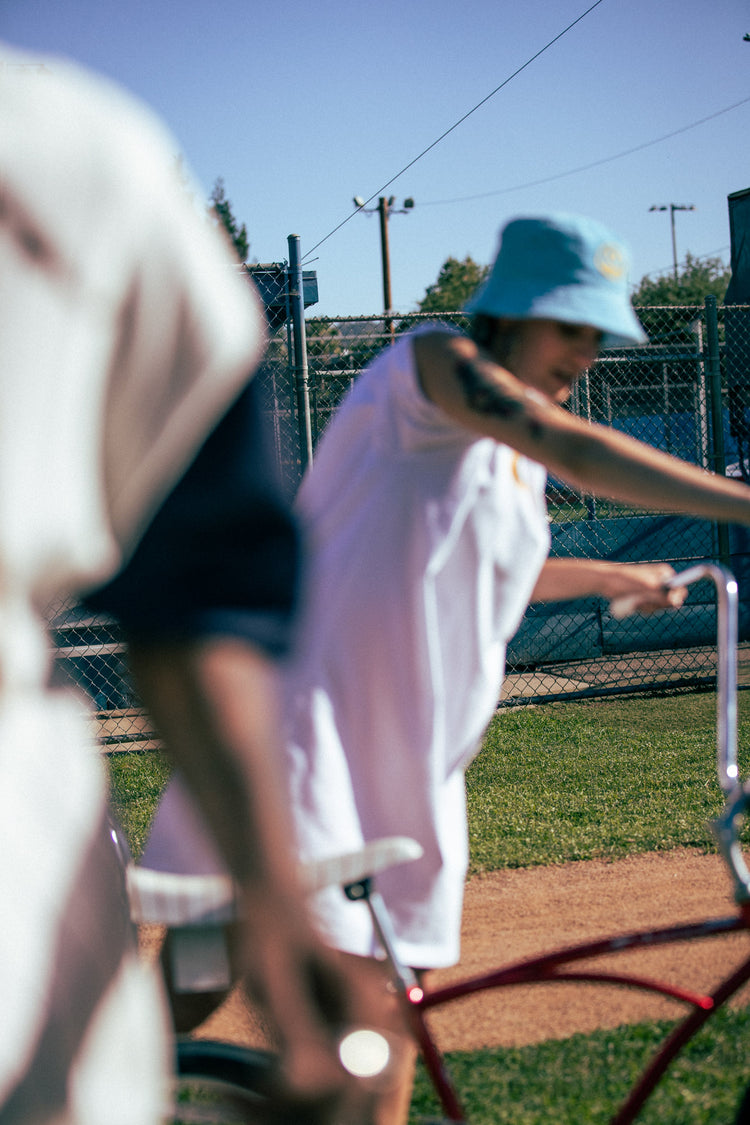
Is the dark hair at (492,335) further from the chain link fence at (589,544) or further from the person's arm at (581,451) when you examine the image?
the chain link fence at (589,544)

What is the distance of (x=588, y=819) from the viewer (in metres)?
5.12

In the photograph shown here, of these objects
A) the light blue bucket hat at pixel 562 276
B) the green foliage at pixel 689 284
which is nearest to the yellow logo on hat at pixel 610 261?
the light blue bucket hat at pixel 562 276

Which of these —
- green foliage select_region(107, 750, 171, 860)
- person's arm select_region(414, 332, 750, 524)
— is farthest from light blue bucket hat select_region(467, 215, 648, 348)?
green foliage select_region(107, 750, 171, 860)

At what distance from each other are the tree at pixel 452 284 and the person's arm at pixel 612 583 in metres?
64.6

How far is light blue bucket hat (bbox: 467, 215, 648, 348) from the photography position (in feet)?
6.33

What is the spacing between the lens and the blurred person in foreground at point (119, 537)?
67cm

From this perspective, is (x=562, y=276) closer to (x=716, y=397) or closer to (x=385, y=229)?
(x=716, y=397)

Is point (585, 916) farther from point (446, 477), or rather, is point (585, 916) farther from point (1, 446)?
point (1, 446)

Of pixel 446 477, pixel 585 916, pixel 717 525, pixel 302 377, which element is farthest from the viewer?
pixel 717 525

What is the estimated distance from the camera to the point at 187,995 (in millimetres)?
1998

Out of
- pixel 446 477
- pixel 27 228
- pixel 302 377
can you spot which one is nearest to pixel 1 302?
pixel 27 228

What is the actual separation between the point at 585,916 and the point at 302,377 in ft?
12.5

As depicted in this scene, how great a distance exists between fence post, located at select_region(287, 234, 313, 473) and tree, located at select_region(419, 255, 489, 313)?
60.1 meters

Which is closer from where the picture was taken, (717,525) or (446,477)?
(446,477)
